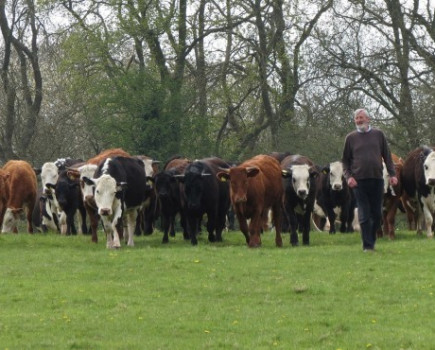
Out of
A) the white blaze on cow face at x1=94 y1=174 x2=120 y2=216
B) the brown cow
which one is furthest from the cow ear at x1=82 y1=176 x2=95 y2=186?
the brown cow

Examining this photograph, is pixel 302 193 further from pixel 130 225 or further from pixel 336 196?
pixel 336 196

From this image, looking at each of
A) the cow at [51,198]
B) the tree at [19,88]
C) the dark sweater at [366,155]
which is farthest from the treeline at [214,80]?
the dark sweater at [366,155]

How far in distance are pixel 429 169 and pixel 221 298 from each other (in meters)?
9.41

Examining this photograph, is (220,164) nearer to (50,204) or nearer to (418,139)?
(50,204)

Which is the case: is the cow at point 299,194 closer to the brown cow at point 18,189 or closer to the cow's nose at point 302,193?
the cow's nose at point 302,193

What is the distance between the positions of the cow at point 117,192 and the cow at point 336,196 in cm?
467

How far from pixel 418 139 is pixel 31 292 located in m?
27.8

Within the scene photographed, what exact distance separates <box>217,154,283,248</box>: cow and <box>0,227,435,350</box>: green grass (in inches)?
51.0

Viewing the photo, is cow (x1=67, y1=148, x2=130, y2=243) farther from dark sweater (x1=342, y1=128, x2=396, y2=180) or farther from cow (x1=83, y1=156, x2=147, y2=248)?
dark sweater (x1=342, y1=128, x2=396, y2=180)

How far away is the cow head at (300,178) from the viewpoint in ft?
76.4

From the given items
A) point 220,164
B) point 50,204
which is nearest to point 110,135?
point 50,204

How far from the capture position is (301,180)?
2347 centimetres

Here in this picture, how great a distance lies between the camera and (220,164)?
2636cm

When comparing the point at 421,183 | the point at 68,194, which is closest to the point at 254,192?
the point at 421,183
